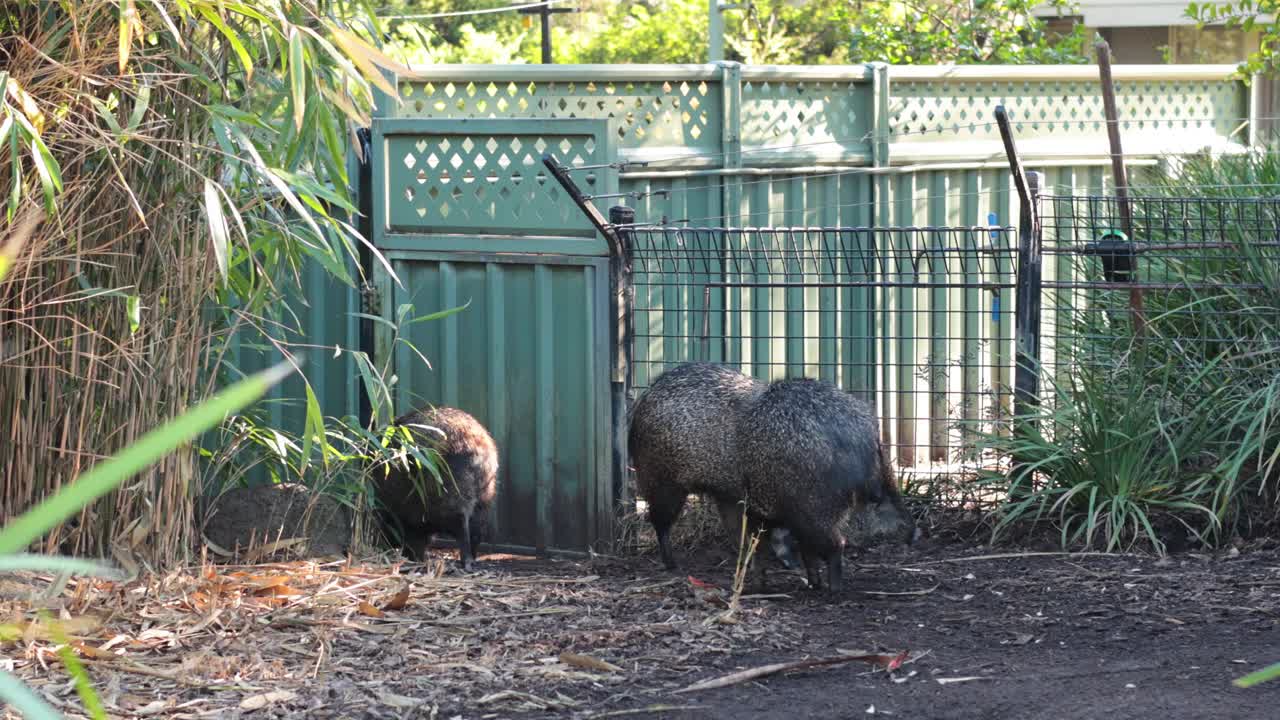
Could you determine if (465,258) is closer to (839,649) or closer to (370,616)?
(370,616)

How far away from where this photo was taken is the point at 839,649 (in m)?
4.11

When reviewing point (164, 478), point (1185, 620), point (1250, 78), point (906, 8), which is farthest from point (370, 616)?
point (906, 8)

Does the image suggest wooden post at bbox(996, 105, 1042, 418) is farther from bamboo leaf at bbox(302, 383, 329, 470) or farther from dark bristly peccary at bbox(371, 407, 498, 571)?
bamboo leaf at bbox(302, 383, 329, 470)

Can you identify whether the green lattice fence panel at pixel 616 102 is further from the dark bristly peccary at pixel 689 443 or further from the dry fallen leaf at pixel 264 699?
the dry fallen leaf at pixel 264 699

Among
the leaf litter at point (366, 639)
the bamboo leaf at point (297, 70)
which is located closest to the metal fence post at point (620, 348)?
the leaf litter at point (366, 639)

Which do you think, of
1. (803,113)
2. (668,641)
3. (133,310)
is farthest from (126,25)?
(803,113)

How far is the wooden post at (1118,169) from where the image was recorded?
5.79 metres

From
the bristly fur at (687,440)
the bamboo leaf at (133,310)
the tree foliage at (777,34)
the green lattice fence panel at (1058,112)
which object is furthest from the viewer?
the tree foliage at (777,34)

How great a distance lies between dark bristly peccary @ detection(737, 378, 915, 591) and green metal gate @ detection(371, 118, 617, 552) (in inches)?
47.4

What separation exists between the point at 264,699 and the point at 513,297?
2769 millimetres

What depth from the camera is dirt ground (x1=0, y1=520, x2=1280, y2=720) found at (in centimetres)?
357

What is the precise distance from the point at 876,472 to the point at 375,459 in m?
1.94

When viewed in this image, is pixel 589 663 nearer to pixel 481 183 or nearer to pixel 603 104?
pixel 481 183

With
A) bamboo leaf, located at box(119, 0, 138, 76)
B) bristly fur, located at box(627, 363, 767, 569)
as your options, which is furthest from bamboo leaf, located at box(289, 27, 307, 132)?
bristly fur, located at box(627, 363, 767, 569)
